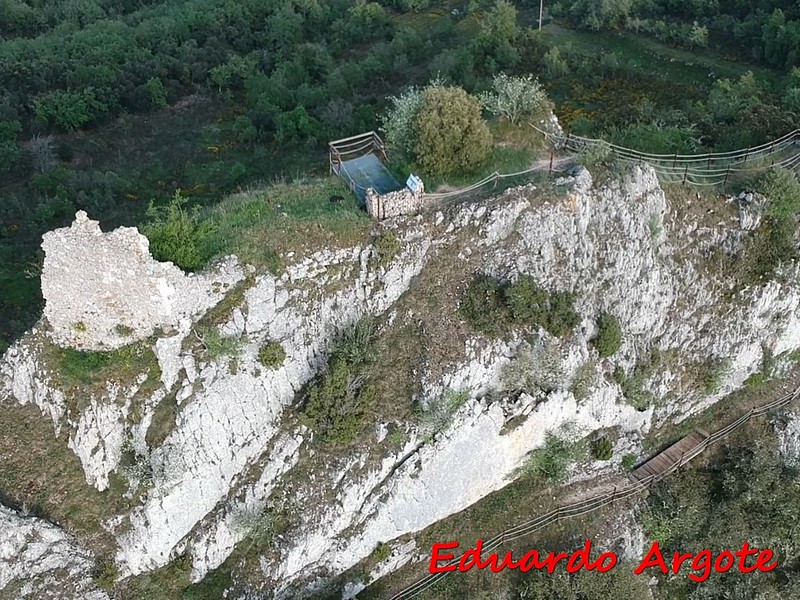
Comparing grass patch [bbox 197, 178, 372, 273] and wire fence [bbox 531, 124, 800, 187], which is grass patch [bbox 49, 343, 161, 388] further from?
A: wire fence [bbox 531, 124, 800, 187]

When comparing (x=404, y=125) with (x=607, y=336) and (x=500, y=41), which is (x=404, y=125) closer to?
(x=607, y=336)

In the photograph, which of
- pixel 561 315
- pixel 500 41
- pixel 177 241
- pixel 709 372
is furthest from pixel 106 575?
pixel 500 41

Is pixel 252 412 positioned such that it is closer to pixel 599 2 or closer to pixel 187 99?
pixel 187 99

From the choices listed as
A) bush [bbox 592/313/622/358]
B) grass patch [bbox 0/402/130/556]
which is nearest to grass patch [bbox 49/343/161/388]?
grass patch [bbox 0/402/130/556]

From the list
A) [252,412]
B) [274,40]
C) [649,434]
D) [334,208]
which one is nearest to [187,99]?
[274,40]

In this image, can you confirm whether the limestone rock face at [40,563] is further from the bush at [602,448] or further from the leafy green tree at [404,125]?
→ the leafy green tree at [404,125]

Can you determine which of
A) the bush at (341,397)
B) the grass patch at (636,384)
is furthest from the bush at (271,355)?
the grass patch at (636,384)
